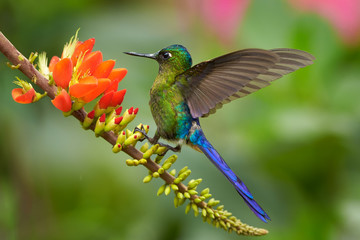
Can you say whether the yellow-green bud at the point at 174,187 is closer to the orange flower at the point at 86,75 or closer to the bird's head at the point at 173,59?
the orange flower at the point at 86,75

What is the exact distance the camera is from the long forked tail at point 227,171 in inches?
47.9

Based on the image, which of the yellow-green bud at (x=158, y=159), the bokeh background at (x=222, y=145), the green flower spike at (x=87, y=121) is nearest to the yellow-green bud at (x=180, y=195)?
the yellow-green bud at (x=158, y=159)

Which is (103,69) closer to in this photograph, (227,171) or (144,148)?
(144,148)

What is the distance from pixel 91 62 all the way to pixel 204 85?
429 mm

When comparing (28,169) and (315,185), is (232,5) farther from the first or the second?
(28,169)

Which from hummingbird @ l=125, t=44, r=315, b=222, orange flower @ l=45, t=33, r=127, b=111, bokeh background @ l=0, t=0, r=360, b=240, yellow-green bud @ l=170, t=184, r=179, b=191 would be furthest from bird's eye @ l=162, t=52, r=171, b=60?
bokeh background @ l=0, t=0, r=360, b=240

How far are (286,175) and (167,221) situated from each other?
25.3 inches

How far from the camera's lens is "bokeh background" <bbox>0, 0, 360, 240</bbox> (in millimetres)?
2398

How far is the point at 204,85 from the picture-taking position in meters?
1.56

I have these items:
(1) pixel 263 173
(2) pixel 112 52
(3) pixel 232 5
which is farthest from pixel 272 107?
(2) pixel 112 52

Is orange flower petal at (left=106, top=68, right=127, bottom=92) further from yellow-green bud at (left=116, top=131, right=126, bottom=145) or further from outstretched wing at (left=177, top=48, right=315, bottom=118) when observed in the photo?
outstretched wing at (left=177, top=48, right=315, bottom=118)

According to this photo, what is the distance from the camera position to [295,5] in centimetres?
285

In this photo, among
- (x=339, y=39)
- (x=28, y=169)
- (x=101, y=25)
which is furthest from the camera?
(x=101, y=25)

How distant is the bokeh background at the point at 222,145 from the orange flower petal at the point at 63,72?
117cm
